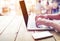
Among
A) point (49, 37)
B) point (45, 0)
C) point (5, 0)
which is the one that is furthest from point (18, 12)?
point (49, 37)

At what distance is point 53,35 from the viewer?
0.83 metres

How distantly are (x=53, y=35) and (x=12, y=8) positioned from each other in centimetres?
222

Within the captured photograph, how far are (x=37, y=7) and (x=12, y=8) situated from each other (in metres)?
0.65

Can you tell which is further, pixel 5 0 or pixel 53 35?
pixel 5 0

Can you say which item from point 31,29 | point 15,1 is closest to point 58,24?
point 31,29

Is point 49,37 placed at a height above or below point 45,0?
below

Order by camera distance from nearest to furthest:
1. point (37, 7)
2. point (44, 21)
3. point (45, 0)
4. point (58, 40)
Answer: point (58, 40), point (44, 21), point (45, 0), point (37, 7)

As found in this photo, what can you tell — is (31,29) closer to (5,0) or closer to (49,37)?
(49,37)

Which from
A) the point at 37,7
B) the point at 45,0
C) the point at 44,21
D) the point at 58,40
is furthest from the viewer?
the point at 37,7

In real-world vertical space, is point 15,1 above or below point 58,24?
above

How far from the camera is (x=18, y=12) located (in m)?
2.89

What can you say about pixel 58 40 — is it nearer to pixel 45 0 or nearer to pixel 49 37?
pixel 49 37

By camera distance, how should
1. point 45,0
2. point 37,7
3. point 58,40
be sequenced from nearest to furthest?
point 58,40, point 45,0, point 37,7

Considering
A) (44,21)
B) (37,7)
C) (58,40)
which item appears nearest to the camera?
(58,40)
